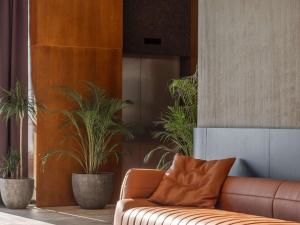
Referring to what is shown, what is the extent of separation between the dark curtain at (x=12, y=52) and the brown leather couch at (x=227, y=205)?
4167 millimetres

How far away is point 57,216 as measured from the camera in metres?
8.19

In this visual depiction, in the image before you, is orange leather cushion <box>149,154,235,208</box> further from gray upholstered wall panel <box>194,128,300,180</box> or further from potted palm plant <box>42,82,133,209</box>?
potted palm plant <box>42,82,133,209</box>

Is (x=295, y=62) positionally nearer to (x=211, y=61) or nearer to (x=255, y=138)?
(x=255, y=138)

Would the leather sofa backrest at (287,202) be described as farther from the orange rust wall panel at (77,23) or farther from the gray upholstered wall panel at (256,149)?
the orange rust wall panel at (77,23)

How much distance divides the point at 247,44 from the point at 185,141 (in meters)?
1.67

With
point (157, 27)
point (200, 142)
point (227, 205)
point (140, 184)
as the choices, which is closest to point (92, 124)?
point (157, 27)

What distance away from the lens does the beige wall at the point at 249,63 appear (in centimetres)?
548

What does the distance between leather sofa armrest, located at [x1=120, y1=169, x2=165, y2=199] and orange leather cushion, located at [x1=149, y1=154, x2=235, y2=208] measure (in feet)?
0.27

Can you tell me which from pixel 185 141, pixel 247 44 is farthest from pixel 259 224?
pixel 185 141

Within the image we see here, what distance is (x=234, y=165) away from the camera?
584 centimetres

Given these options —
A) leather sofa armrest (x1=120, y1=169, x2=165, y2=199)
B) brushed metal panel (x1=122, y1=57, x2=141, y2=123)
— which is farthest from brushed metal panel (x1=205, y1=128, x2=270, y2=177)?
brushed metal panel (x1=122, y1=57, x2=141, y2=123)

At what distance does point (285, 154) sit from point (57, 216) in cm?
359

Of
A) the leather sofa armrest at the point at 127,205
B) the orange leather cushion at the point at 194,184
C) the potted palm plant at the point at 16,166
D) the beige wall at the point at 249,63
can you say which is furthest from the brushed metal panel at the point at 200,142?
the potted palm plant at the point at 16,166

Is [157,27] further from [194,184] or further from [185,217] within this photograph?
[185,217]
